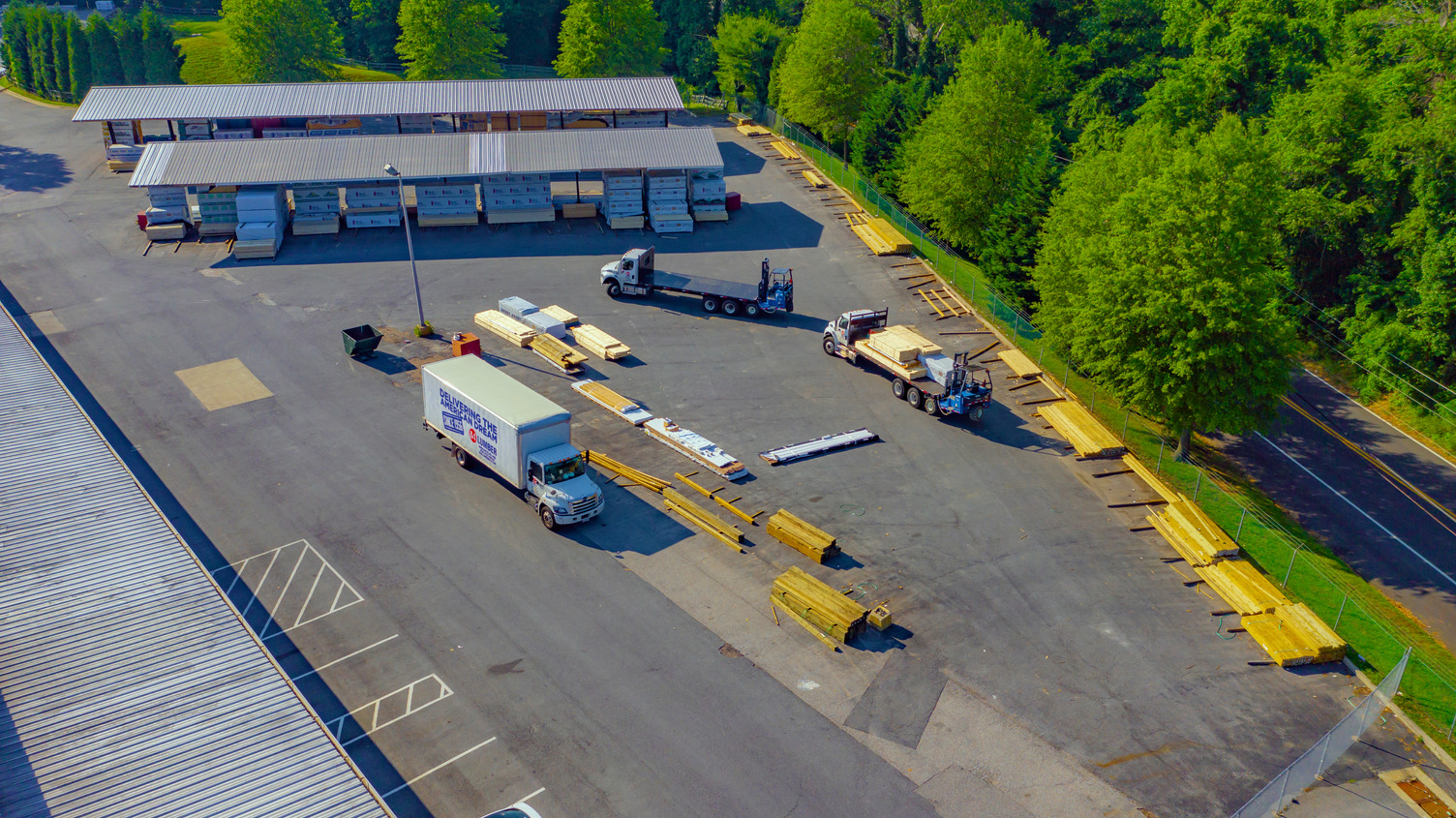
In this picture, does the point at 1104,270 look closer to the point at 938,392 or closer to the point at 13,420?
A: the point at 938,392

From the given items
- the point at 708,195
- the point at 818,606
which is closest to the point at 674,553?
the point at 818,606

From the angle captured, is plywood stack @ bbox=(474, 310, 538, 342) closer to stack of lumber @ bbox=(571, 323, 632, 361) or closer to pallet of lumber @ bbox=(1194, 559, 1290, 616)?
stack of lumber @ bbox=(571, 323, 632, 361)

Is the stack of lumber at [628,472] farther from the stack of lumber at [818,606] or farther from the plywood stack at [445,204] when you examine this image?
the plywood stack at [445,204]

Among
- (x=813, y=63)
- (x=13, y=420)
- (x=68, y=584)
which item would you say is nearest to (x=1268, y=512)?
(x=68, y=584)

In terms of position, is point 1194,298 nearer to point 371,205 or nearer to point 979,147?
point 979,147

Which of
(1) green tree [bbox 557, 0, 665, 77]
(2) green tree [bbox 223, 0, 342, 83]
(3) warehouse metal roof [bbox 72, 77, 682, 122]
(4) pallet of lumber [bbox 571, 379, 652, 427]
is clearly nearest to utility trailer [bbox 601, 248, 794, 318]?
(4) pallet of lumber [bbox 571, 379, 652, 427]

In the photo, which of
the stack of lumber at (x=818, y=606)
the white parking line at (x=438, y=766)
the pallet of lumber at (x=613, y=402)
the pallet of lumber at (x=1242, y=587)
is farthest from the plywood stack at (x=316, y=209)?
the pallet of lumber at (x=1242, y=587)
